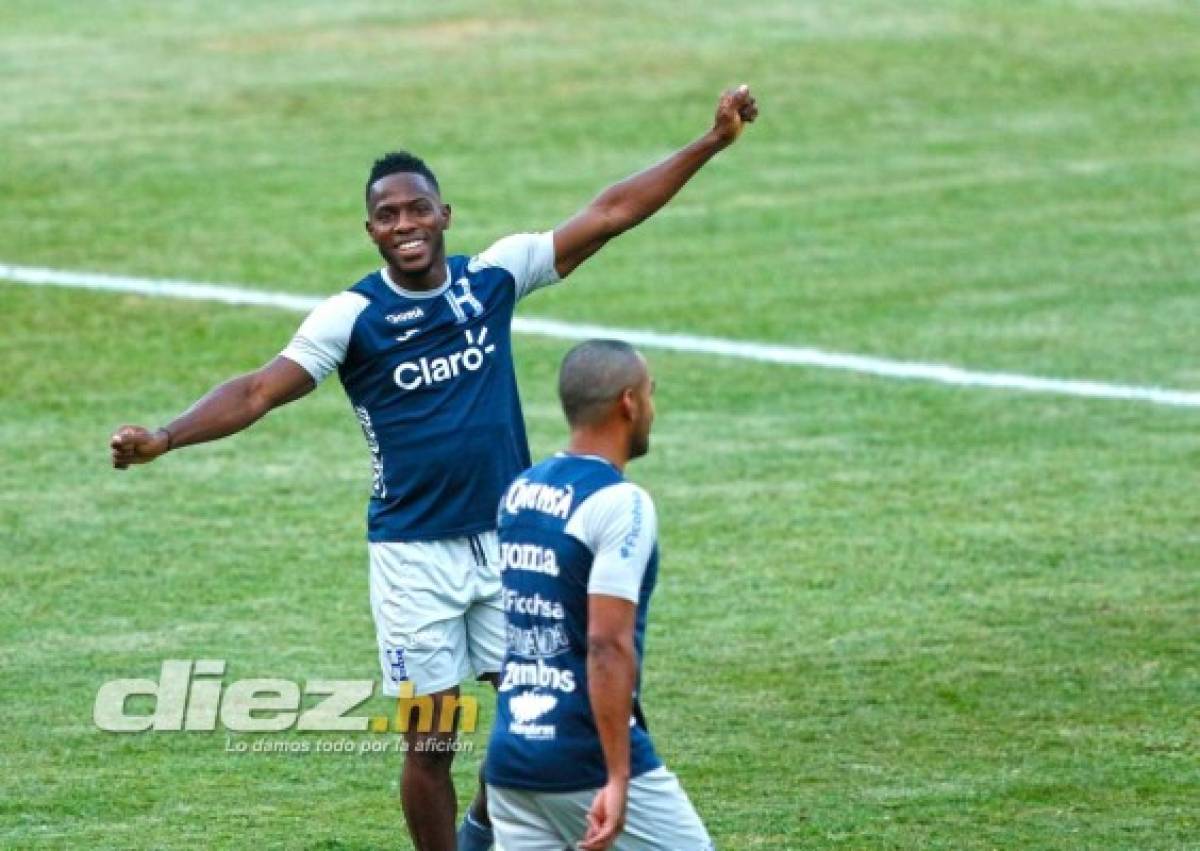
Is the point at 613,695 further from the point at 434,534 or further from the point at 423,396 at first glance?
the point at 423,396

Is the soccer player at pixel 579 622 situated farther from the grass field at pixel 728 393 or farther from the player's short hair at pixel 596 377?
the grass field at pixel 728 393

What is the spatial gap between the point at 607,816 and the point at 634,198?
3.01 meters

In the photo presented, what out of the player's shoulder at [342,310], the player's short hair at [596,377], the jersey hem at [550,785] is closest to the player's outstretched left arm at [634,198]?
the player's shoulder at [342,310]

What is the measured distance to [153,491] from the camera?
15.0m

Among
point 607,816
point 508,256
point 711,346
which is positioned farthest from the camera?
point 711,346

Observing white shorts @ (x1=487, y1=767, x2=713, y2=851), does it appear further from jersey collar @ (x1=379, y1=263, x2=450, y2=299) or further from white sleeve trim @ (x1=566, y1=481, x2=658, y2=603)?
jersey collar @ (x1=379, y1=263, x2=450, y2=299)

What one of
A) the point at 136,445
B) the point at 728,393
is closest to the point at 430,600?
the point at 136,445

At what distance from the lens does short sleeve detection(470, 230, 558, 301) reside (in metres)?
9.27

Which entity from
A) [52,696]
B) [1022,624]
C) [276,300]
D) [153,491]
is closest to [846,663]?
[1022,624]

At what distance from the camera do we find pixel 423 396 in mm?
8984

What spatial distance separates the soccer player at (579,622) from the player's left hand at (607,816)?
0.05 metres

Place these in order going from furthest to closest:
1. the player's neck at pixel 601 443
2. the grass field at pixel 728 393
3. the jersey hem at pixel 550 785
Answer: the grass field at pixel 728 393 → the player's neck at pixel 601 443 → the jersey hem at pixel 550 785

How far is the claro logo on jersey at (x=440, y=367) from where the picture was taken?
896 centimetres

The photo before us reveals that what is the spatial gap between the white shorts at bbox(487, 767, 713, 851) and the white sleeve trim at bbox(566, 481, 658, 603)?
1.92ft
